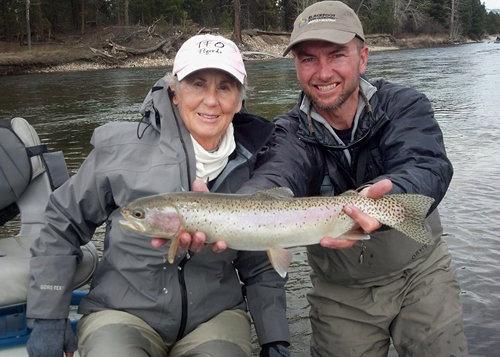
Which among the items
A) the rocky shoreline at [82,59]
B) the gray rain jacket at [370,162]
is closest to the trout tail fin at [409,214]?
the gray rain jacket at [370,162]

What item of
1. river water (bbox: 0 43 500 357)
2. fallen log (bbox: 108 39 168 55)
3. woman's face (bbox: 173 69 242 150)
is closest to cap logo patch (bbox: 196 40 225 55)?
woman's face (bbox: 173 69 242 150)

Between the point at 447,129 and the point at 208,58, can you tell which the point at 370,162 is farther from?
the point at 447,129

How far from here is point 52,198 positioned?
320 cm

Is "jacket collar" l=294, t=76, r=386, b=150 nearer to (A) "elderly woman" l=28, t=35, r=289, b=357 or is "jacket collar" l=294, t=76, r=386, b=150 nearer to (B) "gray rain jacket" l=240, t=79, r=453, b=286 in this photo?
(B) "gray rain jacket" l=240, t=79, r=453, b=286

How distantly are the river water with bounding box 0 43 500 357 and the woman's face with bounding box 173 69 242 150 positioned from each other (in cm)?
200

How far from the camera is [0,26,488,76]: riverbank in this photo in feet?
117

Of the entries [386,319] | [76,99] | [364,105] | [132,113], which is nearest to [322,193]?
[364,105]

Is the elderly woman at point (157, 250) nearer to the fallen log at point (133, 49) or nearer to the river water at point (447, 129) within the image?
the river water at point (447, 129)

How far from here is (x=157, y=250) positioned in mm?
3092

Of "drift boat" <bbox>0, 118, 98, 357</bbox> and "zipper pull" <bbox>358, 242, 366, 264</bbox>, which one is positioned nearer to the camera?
"drift boat" <bbox>0, 118, 98, 357</bbox>

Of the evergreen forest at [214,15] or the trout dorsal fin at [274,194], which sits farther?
the evergreen forest at [214,15]

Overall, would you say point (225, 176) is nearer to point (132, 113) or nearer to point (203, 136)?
point (203, 136)

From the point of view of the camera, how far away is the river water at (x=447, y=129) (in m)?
4.97

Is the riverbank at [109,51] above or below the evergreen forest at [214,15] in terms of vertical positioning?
below
